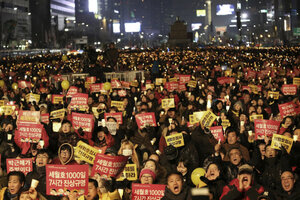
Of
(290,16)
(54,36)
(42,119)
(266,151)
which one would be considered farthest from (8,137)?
(290,16)

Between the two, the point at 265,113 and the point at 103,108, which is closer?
the point at 265,113

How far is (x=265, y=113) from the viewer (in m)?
12.3

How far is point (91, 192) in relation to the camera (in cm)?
633

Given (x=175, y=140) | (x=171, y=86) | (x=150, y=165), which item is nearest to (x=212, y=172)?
(x=150, y=165)

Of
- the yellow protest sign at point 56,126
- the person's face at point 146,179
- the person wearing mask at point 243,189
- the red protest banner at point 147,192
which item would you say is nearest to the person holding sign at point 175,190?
the red protest banner at point 147,192

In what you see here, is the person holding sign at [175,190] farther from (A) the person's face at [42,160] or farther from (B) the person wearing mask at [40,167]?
(A) the person's face at [42,160]

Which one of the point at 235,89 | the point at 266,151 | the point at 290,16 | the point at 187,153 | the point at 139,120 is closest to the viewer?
the point at 266,151

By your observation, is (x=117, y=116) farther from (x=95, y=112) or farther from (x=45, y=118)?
(x=95, y=112)

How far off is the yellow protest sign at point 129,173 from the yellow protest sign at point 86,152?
1.69 feet

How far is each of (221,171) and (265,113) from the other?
582 centimetres

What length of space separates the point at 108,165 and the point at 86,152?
2.86 feet

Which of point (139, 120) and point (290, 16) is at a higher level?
point (290, 16)

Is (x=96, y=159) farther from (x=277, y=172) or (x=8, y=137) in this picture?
(x=8, y=137)

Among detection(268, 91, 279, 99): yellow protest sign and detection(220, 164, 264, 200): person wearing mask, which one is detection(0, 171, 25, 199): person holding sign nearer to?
detection(220, 164, 264, 200): person wearing mask
